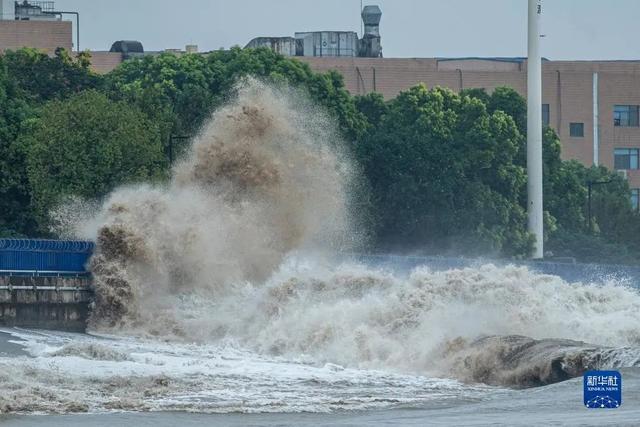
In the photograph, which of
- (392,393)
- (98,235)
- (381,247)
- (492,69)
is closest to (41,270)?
(98,235)

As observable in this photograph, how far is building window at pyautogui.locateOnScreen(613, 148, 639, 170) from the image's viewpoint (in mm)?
108562

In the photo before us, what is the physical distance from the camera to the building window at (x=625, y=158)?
10856cm

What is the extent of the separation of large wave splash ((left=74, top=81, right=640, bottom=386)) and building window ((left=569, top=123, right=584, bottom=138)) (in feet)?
162

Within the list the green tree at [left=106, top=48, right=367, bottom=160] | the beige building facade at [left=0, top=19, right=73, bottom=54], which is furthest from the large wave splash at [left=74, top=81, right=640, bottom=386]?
the beige building facade at [left=0, top=19, right=73, bottom=54]

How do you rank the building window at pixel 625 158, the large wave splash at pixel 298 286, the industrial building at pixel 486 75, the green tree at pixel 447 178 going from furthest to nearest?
1. the building window at pixel 625 158
2. the industrial building at pixel 486 75
3. the green tree at pixel 447 178
4. the large wave splash at pixel 298 286

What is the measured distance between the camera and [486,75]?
103062 millimetres

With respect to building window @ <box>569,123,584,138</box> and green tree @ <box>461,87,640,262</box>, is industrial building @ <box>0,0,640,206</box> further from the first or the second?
green tree @ <box>461,87,640,262</box>

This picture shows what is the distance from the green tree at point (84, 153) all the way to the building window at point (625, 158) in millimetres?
53534

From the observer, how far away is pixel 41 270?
44188mm

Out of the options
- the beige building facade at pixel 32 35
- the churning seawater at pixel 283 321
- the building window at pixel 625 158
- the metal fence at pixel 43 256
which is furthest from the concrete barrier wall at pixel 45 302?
the building window at pixel 625 158

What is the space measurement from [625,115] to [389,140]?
35.4 meters

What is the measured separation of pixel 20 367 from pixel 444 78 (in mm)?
73135

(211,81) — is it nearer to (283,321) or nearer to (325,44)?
(325,44)

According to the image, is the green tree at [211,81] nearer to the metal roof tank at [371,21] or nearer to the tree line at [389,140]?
the tree line at [389,140]
